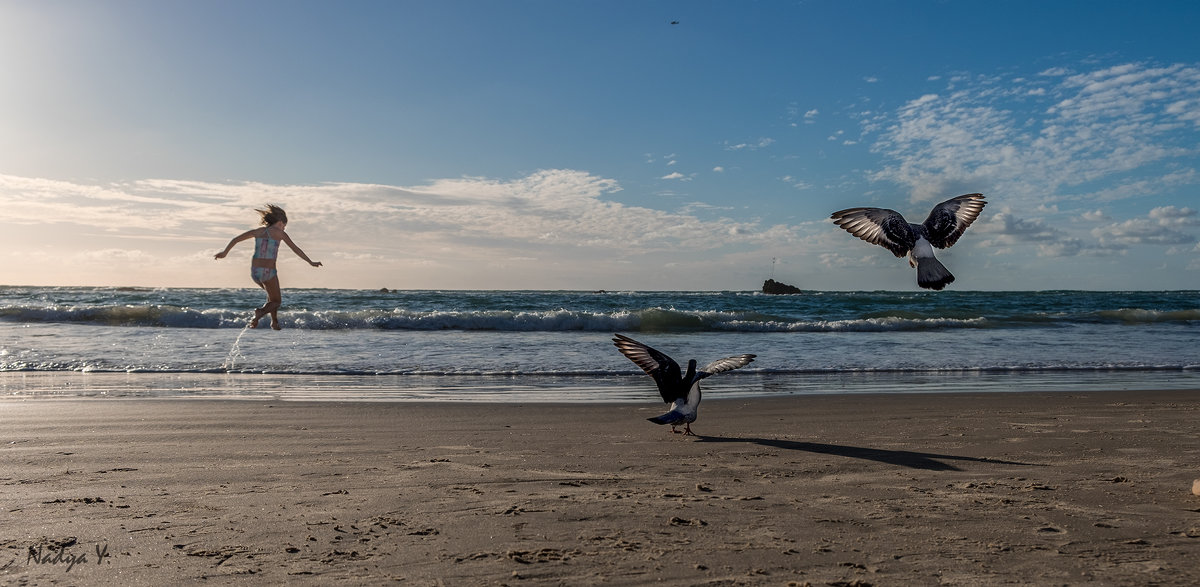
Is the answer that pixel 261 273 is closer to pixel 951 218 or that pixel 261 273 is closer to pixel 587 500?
pixel 587 500

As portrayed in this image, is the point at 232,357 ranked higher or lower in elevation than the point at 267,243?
lower

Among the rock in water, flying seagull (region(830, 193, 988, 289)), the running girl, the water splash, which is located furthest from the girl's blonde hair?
the rock in water

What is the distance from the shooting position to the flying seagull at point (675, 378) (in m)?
8.52

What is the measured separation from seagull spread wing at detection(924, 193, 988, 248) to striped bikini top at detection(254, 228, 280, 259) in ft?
19.9

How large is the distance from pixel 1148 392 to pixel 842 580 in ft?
37.1

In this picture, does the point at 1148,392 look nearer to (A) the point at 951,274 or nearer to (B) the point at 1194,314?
(A) the point at 951,274

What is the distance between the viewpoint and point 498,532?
4.74m

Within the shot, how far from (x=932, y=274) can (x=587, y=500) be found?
3.02m

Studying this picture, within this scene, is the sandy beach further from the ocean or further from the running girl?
the ocean

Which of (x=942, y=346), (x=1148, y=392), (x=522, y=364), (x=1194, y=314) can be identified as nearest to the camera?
(x=1148, y=392)

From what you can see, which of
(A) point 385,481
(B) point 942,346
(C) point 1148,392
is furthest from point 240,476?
(B) point 942,346

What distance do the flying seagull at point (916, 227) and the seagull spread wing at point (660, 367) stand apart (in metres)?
2.65

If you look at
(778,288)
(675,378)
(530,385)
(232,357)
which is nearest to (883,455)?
(675,378)

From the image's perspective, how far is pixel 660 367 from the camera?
29.3 ft
